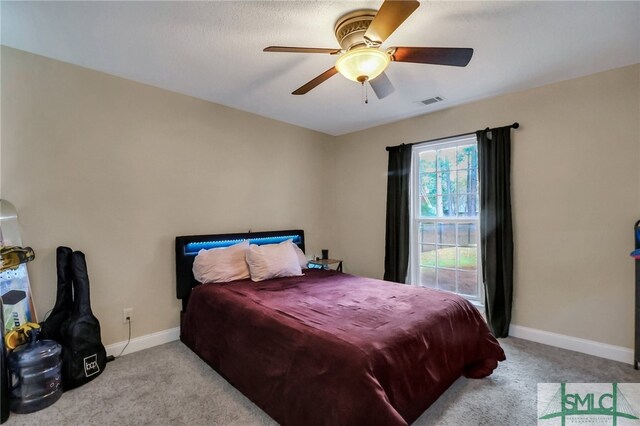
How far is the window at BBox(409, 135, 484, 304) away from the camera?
11.4ft

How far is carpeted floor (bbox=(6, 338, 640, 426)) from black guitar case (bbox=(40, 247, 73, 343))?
49 centimetres

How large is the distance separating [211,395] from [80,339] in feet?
3.62

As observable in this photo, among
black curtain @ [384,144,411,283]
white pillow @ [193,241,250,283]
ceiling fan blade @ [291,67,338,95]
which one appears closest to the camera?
ceiling fan blade @ [291,67,338,95]

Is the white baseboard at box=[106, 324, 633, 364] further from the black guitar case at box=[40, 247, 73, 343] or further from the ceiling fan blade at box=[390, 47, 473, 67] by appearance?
the ceiling fan blade at box=[390, 47, 473, 67]

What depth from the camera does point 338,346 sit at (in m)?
1.58

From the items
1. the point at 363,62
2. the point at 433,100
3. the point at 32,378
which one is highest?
the point at 433,100

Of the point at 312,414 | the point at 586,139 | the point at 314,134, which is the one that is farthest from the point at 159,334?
the point at 586,139

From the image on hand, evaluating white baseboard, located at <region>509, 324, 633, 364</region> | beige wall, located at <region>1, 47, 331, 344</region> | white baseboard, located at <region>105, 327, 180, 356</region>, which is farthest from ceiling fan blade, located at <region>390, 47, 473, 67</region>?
white baseboard, located at <region>105, 327, 180, 356</region>

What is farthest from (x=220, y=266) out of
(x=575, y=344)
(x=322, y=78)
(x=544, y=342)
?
(x=575, y=344)

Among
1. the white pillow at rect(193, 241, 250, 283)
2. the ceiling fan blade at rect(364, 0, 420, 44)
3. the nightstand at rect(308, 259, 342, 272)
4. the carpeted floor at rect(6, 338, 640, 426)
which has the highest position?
the ceiling fan blade at rect(364, 0, 420, 44)

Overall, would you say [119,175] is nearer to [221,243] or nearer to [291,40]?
[221,243]

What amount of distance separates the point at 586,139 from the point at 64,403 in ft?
15.4

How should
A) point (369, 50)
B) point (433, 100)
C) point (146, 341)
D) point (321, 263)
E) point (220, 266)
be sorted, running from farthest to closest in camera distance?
1. point (321, 263)
2. point (433, 100)
3. point (220, 266)
4. point (146, 341)
5. point (369, 50)

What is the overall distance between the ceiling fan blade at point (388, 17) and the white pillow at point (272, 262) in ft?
7.34
